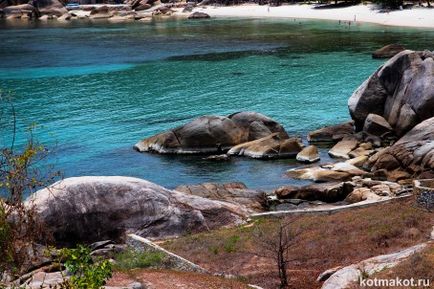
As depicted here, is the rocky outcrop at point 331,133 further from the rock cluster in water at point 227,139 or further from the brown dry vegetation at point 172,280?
the brown dry vegetation at point 172,280

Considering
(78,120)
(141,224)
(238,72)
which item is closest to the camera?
(141,224)

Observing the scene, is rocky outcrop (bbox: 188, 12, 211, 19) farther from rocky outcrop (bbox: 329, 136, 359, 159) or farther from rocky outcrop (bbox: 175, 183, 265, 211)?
rocky outcrop (bbox: 175, 183, 265, 211)

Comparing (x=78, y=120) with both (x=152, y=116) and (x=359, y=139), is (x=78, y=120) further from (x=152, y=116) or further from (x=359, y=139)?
(x=359, y=139)

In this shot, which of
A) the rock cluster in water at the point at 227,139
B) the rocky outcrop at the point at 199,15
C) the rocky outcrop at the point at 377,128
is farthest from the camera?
the rocky outcrop at the point at 199,15

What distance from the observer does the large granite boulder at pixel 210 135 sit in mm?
41344

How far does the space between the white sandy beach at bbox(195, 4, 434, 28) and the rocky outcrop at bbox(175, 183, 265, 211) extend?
7498cm

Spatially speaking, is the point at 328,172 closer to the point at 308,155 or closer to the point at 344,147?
the point at 308,155

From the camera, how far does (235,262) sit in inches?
795

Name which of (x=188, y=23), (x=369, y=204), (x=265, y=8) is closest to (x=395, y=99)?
(x=369, y=204)

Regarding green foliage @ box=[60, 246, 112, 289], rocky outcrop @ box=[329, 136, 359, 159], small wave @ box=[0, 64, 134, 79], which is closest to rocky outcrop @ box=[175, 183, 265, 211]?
rocky outcrop @ box=[329, 136, 359, 159]

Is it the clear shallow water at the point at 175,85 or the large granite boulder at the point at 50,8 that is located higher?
the large granite boulder at the point at 50,8

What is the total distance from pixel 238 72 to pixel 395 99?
2895cm

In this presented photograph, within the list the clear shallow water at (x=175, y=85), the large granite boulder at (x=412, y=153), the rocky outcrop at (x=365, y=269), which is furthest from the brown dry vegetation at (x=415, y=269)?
the clear shallow water at (x=175, y=85)

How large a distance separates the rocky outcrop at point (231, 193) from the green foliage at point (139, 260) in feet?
32.6
